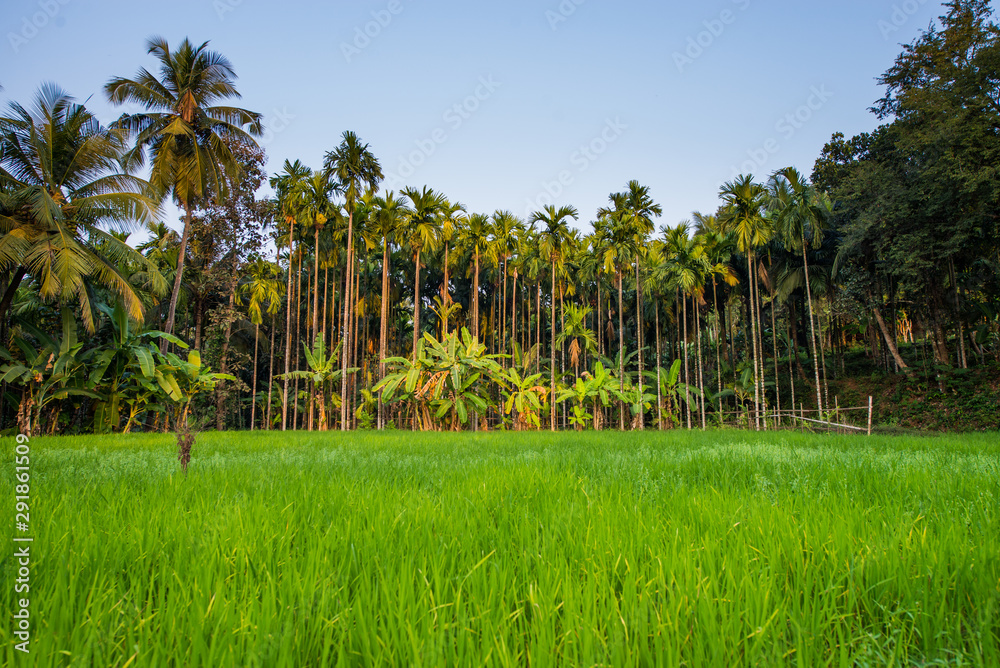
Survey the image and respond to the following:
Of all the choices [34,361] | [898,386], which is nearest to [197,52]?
[34,361]

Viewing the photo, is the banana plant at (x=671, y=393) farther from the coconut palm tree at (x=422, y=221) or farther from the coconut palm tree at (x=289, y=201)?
the coconut palm tree at (x=289, y=201)

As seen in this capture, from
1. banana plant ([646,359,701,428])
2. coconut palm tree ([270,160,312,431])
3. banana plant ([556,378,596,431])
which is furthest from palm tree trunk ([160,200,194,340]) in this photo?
banana plant ([646,359,701,428])

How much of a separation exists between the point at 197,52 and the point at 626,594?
25.1 meters

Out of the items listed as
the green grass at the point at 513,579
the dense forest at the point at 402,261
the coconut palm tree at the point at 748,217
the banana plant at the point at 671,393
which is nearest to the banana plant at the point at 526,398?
the dense forest at the point at 402,261

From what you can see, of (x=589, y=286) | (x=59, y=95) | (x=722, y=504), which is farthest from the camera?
(x=589, y=286)

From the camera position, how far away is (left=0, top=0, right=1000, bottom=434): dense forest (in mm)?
14953

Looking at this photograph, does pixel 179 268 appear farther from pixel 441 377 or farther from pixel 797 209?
pixel 797 209

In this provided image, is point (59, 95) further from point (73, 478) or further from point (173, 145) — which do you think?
point (73, 478)

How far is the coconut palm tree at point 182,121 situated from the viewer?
18.3 meters

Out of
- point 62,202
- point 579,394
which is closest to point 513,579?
point 62,202

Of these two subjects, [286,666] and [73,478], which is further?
[73,478]

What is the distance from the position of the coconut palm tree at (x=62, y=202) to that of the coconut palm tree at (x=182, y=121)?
126 inches

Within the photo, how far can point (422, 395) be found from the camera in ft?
75.8

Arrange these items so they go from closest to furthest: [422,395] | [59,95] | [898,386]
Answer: [59,95] → [422,395] → [898,386]
